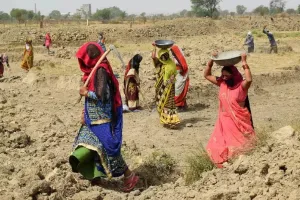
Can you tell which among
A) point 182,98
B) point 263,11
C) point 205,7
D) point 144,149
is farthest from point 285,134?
point 263,11

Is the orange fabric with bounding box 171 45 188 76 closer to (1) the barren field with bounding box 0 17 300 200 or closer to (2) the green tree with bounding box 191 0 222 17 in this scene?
(1) the barren field with bounding box 0 17 300 200

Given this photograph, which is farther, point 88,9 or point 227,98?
point 88,9

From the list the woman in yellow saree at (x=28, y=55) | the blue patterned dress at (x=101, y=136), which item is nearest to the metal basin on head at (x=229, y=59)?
the blue patterned dress at (x=101, y=136)

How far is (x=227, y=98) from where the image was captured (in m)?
5.20

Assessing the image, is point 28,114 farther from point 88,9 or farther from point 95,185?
point 88,9

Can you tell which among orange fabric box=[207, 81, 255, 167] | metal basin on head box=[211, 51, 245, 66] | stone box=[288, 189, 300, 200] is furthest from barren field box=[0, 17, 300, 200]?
metal basin on head box=[211, 51, 245, 66]

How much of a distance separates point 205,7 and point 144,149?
55824mm

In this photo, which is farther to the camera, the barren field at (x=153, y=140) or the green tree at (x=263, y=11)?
the green tree at (x=263, y=11)

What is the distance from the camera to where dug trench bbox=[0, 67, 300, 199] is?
154 inches

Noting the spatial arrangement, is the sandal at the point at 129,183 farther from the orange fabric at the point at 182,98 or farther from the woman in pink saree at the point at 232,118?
the orange fabric at the point at 182,98

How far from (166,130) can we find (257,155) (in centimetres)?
422

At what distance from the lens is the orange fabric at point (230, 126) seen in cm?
503

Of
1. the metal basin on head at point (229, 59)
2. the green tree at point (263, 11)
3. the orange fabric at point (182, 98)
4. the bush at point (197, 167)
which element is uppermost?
the green tree at point (263, 11)

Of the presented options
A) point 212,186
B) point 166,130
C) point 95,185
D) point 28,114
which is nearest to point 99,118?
point 95,185
